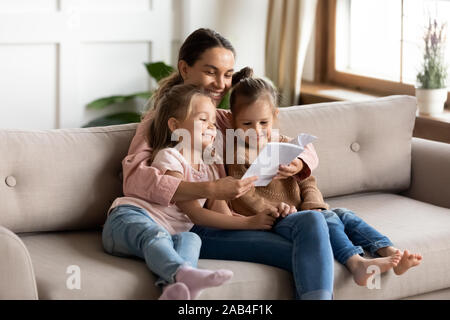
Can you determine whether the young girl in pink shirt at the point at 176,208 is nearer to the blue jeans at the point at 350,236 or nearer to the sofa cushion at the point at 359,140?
the blue jeans at the point at 350,236

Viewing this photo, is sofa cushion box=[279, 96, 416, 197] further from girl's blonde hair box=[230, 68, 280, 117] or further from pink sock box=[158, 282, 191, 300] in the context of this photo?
pink sock box=[158, 282, 191, 300]

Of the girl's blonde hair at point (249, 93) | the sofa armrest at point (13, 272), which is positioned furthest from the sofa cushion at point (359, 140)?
the sofa armrest at point (13, 272)

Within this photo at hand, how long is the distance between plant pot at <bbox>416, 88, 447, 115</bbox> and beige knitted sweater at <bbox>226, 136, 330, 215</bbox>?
1.20 m

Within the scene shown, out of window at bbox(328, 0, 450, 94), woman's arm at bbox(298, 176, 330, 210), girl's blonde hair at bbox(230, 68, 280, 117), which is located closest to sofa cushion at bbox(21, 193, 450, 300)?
woman's arm at bbox(298, 176, 330, 210)

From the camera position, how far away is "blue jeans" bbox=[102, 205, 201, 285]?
6.13 feet

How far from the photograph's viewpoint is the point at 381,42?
3986 mm

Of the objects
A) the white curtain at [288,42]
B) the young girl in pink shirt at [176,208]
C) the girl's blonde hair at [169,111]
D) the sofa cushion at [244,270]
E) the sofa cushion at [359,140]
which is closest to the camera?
the sofa cushion at [244,270]

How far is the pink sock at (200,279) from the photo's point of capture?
5.83ft

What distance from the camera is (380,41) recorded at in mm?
3992

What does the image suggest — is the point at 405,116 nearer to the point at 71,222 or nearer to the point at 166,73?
the point at 71,222

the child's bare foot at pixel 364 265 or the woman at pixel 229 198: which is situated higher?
the woman at pixel 229 198

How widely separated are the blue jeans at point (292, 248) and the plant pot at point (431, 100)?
1466 millimetres

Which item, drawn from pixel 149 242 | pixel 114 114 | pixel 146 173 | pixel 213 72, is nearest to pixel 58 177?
pixel 146 173
